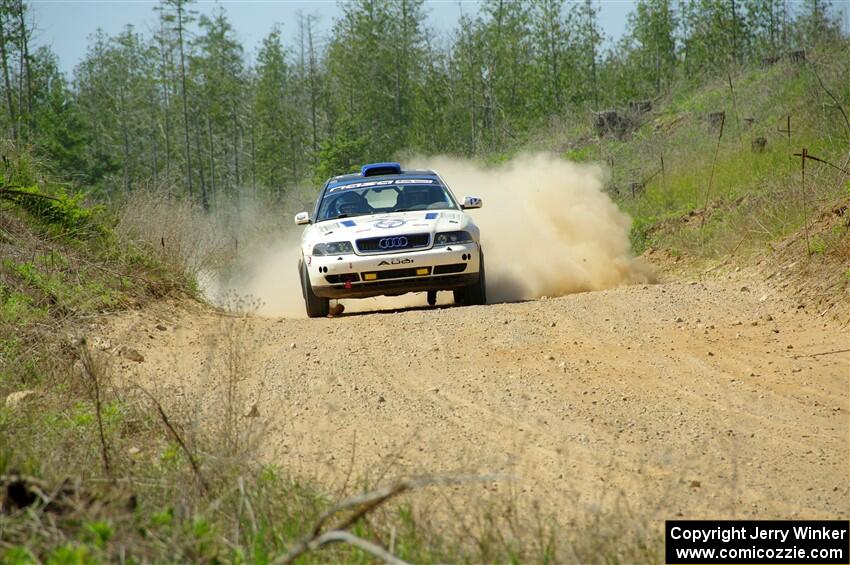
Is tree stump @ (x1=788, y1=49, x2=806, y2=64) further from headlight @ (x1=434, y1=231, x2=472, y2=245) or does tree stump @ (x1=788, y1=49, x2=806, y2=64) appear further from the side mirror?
headlight @ (x1=434, y1=231, x2=472, y2=245)

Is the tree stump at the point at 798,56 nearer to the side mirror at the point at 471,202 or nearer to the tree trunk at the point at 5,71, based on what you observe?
the side mirror at the point at 471,202

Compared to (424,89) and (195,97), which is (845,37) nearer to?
(424,89)

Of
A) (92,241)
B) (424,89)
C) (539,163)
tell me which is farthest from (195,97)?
(92,241)

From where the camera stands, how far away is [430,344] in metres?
9.77

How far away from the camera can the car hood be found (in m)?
12.5

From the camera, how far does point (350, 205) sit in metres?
Answer: 13.8

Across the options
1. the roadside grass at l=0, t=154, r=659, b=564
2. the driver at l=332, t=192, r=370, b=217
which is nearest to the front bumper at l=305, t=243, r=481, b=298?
the driver at l=332, t=192, r=370, b=217

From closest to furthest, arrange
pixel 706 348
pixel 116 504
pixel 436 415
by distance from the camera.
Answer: pixel 116 504
pixel 436 415
pixel 706 348

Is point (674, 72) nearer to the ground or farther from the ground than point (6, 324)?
farther from the ground

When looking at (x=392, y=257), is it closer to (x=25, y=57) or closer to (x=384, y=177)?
(x=384, y=177)

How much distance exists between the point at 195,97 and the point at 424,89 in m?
15.2

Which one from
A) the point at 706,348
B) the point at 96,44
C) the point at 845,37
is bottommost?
the point at 706,348

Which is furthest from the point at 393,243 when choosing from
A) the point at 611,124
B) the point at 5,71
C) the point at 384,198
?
the point at 5,71

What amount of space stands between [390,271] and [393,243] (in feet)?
1.14
